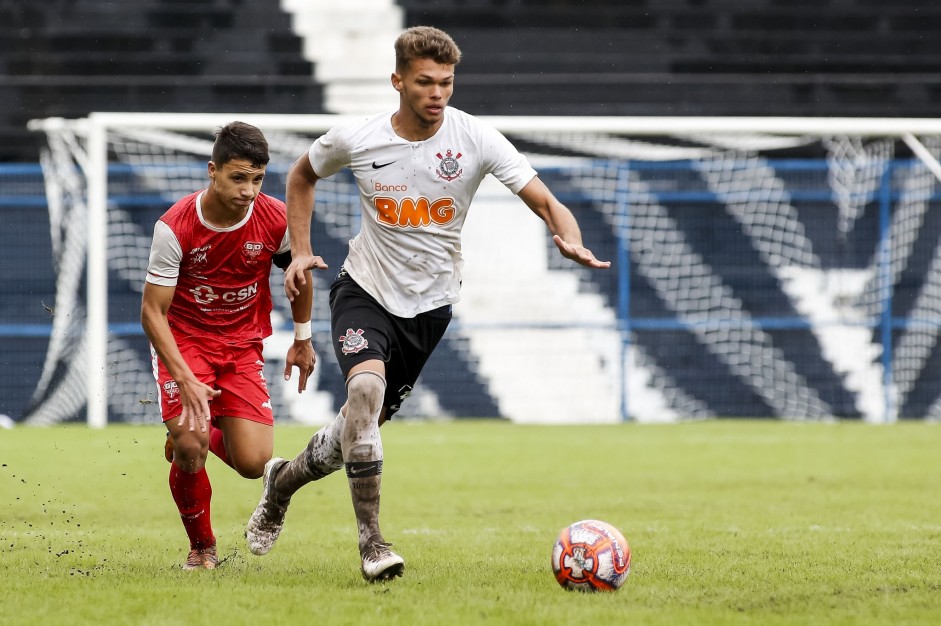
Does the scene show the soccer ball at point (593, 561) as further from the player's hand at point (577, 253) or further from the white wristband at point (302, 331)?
the white wristband at point (302, 331)

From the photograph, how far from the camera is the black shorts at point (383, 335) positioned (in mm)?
5195

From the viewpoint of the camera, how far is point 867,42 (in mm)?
17781

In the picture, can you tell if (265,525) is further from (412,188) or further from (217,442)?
(412,188)

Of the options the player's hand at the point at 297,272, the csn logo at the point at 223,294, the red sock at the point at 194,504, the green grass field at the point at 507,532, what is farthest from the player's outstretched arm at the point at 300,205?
the green grass field at the point at 507,532

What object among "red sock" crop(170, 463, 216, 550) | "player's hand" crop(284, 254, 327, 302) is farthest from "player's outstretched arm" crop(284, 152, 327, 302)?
"red sock" crop(170, 463, 216, 550)

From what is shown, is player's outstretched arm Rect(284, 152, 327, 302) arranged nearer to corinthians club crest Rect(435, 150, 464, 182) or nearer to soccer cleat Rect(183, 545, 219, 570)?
corinthians club crest Rect(435, 150, 464, 182)

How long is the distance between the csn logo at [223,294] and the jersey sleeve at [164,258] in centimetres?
29

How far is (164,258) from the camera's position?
537 centimetres

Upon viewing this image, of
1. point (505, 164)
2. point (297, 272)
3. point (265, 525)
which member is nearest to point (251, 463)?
point (265, 525)

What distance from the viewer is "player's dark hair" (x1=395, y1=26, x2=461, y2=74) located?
16.8 feet

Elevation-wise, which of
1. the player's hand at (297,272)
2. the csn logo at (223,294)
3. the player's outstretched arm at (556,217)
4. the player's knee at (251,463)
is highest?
the player's outstretched arm at (556,217)

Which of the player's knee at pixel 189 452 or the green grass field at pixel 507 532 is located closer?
the green grass field at pixel 507 532

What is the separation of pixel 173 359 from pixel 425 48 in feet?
5.26

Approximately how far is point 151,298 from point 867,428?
10.6 m
